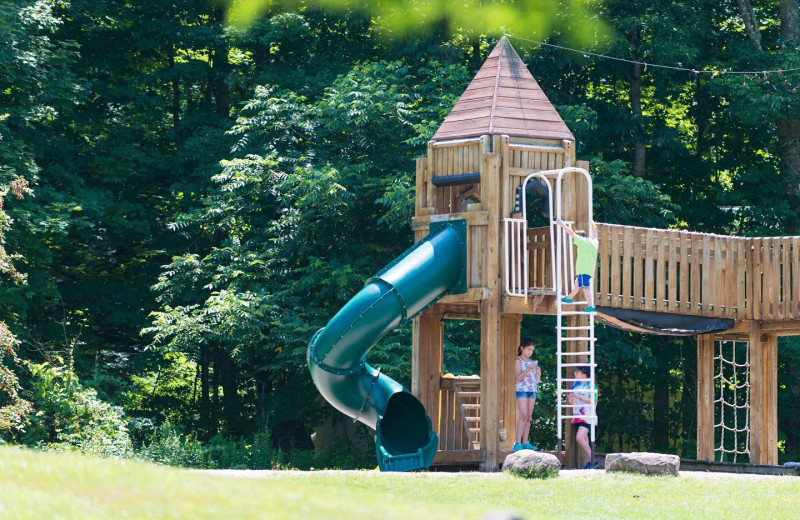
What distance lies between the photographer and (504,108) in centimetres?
1667

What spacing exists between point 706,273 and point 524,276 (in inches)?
132

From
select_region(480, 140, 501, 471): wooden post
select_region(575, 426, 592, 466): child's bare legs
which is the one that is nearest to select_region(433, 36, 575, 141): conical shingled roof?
select_region(480, 140, 501, 471): wooden post

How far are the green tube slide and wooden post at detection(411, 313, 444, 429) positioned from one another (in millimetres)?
446

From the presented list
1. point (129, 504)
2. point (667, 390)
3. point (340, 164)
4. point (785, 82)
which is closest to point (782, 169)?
point (785, 82)

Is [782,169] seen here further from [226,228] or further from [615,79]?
[226,228]

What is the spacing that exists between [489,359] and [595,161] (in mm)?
9747

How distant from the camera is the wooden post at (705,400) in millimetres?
18484

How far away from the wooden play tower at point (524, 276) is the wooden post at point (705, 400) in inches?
0.8

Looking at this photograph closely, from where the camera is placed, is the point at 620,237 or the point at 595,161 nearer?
the point at 620,237

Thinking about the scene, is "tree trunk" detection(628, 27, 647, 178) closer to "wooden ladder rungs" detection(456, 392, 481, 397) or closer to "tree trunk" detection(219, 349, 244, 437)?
"tree trunk" detection(219, 349, 244, 437)

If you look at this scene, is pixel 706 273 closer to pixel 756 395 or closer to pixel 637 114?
pixel 756 395

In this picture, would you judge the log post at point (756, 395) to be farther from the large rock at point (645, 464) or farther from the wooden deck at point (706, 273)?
the large rock at point (645, 464)

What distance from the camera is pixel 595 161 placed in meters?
24.4

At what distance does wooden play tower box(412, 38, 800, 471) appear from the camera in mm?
15797
